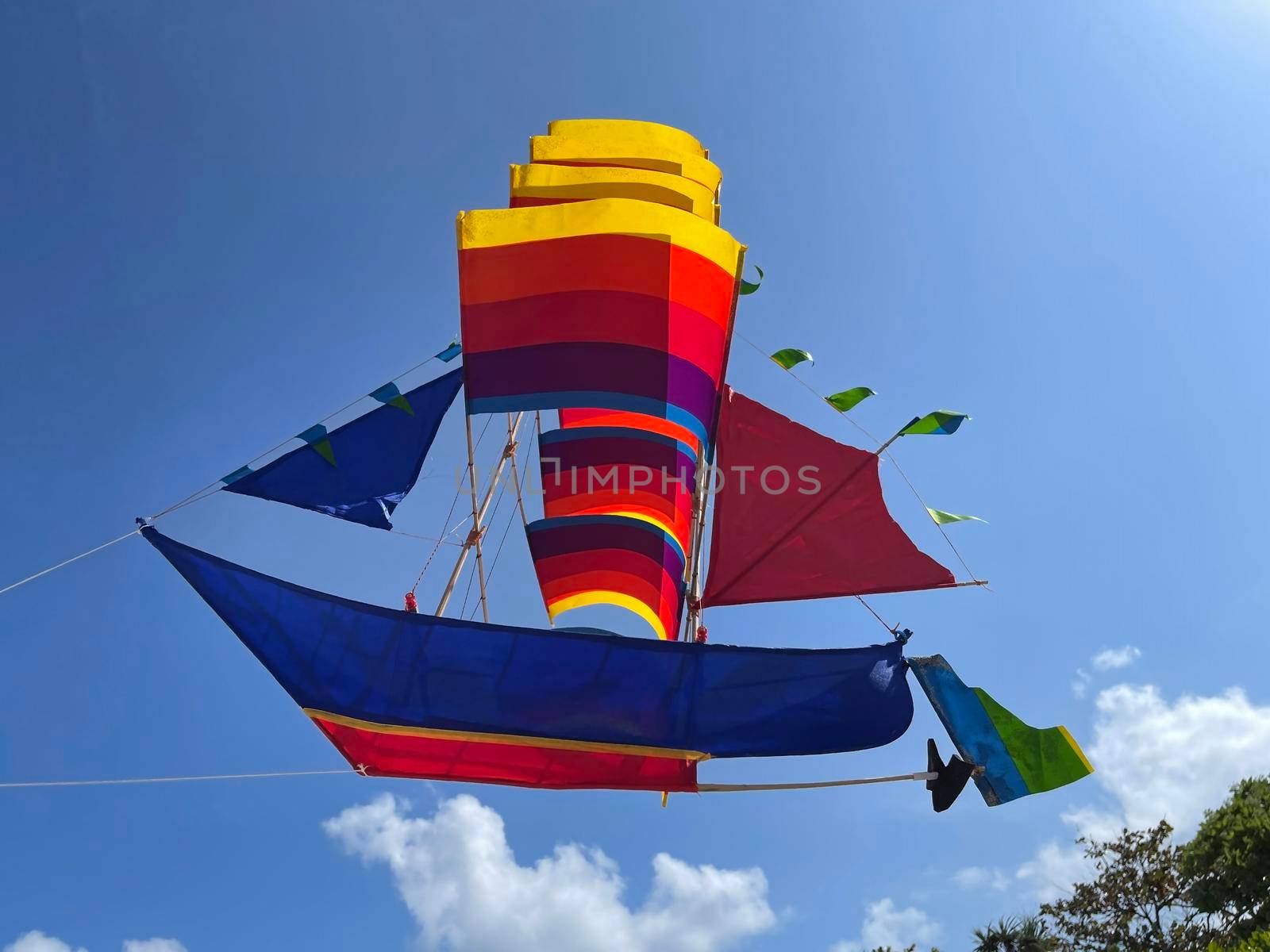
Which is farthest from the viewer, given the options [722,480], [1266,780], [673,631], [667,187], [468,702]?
[1266,780]

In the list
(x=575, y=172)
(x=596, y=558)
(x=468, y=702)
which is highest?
(x=575, y=172)

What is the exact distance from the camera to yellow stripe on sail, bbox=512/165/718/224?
10.7 m

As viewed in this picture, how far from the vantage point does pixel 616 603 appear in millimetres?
11258

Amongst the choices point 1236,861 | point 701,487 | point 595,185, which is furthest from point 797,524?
point 1236,861

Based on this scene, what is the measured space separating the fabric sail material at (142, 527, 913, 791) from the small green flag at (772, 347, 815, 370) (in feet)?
20.7

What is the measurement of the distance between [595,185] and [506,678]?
6.32 m

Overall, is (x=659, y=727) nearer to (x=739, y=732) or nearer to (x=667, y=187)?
(x=739, y=732)

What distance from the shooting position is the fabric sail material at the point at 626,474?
10.9 meters

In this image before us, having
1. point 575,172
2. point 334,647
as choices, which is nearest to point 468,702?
point 334,647

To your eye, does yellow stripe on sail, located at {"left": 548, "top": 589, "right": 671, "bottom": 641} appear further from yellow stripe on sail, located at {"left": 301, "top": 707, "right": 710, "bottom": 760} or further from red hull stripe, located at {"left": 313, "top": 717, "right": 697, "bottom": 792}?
yellow stripe on sail, located at {"left": 301, "top": 707, "right": 710, "bottom": 760}

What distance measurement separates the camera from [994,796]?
729 centimetres

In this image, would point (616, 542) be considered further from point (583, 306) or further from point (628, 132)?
point (628, 132)

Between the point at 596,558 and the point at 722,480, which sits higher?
the point at 722,480

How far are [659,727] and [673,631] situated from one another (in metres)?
4.30
